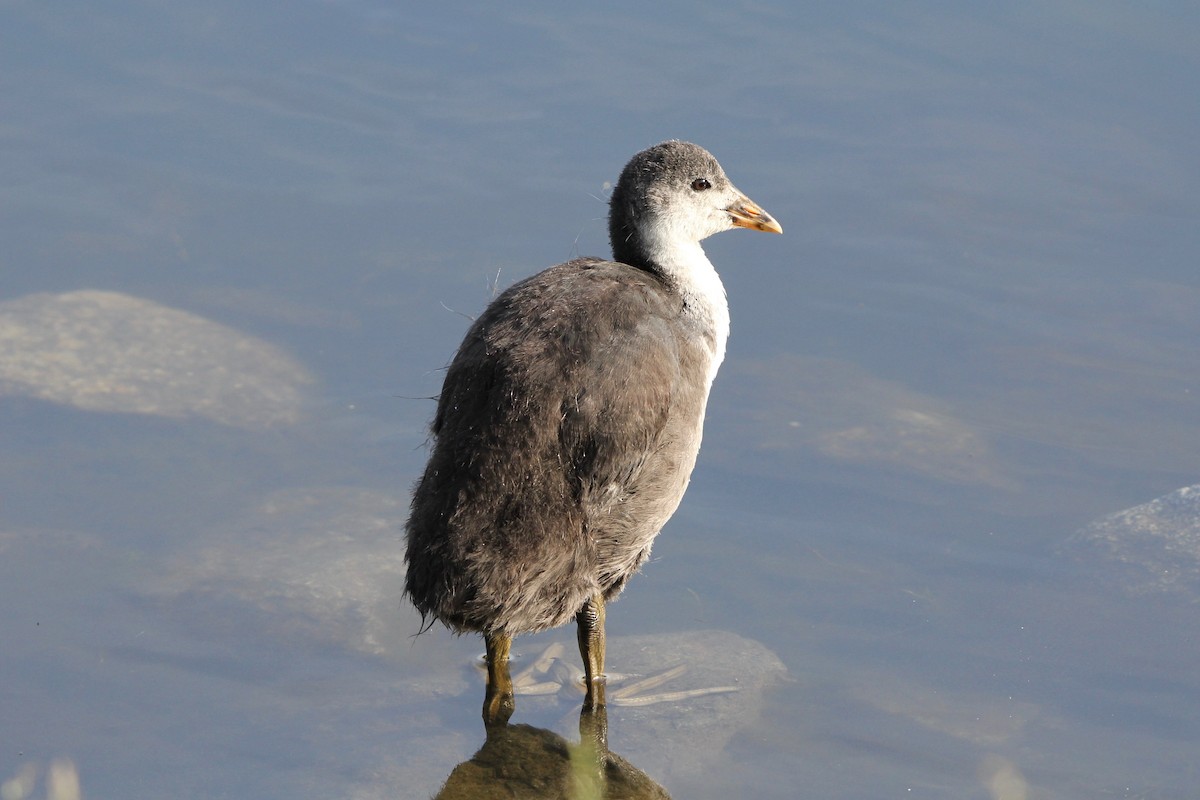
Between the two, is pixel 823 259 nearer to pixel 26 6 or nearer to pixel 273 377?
pixel 273 377

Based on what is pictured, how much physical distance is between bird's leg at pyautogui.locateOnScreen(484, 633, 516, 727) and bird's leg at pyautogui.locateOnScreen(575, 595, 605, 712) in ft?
0.98

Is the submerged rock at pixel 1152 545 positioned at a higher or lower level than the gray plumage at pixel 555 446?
lower

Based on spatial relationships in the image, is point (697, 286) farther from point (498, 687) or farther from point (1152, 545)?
point (1152, 545)

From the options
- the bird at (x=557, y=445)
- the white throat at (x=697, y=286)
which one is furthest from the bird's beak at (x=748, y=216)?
the bird at (x=557, y=445)

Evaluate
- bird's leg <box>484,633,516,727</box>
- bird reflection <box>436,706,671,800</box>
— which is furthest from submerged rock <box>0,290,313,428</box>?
bird reflection <box>436,706,671,800</box>

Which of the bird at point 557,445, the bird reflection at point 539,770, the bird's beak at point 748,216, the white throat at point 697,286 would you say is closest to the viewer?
the bird at point 557,445

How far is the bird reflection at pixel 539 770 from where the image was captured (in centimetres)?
564

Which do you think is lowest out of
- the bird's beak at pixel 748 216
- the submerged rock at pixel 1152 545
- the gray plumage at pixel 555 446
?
the submerged rock at pixel 1152 545

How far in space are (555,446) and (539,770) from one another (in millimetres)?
1243

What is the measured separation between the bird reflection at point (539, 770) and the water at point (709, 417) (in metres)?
0.11

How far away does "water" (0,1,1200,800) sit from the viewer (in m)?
6.32

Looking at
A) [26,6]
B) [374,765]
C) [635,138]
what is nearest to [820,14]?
[635,138]

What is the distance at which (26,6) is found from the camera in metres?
12.1

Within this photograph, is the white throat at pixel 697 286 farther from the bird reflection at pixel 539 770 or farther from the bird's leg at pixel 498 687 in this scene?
the bird reflection at pixel 539 770
